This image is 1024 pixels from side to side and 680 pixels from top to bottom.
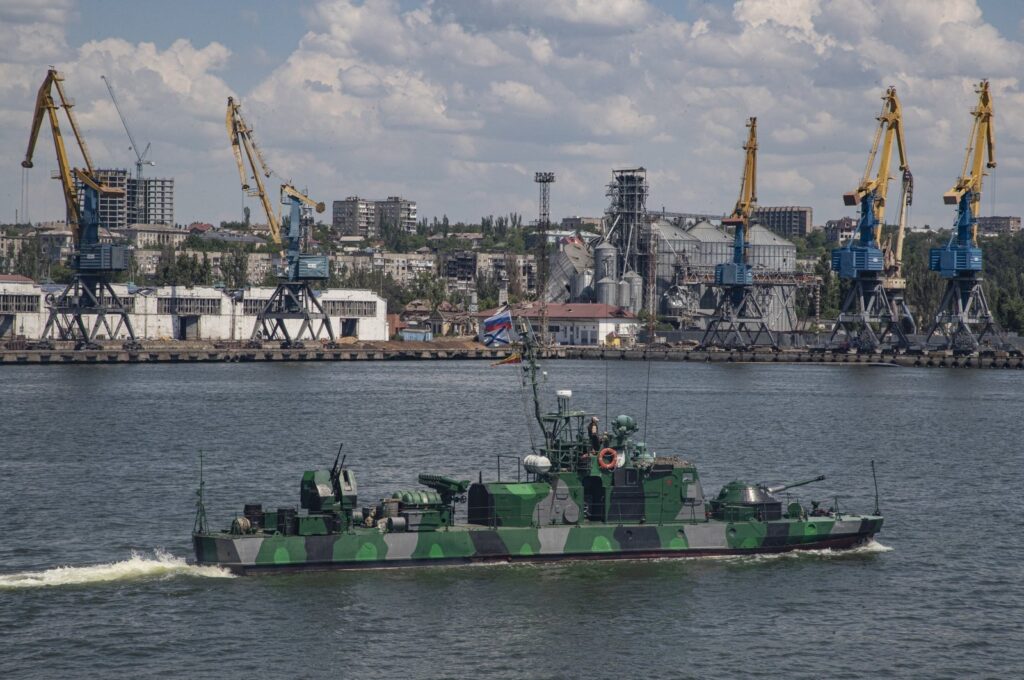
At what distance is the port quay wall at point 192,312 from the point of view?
466ft

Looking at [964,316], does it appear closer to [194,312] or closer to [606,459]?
[194,312]

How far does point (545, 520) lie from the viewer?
34.8 metres

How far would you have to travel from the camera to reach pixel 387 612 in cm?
3106

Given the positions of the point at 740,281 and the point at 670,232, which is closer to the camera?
the point at 740,281

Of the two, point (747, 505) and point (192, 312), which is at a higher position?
point (192, 312)

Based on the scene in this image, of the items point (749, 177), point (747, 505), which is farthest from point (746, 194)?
point (747, 505)

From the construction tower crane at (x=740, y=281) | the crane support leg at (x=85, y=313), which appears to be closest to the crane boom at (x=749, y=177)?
the construction tower crane at (x=740, y=281)

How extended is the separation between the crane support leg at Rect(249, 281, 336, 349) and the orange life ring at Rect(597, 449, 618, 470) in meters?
109

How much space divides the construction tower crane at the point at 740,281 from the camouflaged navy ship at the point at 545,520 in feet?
387

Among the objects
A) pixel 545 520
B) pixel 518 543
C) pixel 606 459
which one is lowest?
pixel 518 543

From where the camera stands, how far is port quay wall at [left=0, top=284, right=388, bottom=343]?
14212 cm

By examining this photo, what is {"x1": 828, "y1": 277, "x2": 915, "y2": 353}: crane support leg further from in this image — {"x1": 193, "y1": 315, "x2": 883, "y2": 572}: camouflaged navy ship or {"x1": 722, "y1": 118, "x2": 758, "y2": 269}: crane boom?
{"x1": 193, "y1": 315, "x2": 883, "y2": 572}: camouflaged navy ship

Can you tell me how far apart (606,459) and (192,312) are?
122285mm

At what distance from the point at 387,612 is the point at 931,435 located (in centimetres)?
4419
